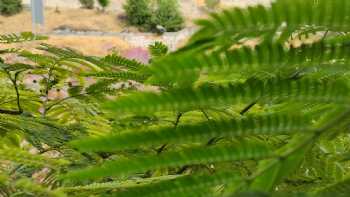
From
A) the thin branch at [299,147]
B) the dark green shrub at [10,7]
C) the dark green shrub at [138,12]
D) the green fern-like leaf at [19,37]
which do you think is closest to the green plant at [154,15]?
the dark green shrub at [138,12]

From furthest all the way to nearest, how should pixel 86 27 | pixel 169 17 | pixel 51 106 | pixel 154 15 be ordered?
pixel 154 15
pixel 169 17
pixel 86 27
pixel 51 106

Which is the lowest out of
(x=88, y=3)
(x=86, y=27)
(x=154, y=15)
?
(x=86, y=27)

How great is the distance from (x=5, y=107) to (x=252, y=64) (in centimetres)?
84

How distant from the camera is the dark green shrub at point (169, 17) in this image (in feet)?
73.8

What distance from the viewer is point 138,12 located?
23.4 meters

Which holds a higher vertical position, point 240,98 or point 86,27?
point 240,98

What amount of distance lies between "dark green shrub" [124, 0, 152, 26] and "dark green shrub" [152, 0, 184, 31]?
335 millimetres

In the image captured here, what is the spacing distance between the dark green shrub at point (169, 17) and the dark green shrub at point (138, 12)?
1.10 ft

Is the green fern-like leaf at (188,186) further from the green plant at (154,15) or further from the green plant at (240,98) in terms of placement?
the green plant at (154,15)

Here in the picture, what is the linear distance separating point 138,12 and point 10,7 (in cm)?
492

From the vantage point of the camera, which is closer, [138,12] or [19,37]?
[19,37]

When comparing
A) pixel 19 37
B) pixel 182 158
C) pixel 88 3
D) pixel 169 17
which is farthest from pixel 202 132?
pixel 88 3

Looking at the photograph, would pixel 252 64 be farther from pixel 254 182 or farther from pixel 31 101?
pixel 31 101

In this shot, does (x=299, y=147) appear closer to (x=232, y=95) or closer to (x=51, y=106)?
(x=232, y=95)
